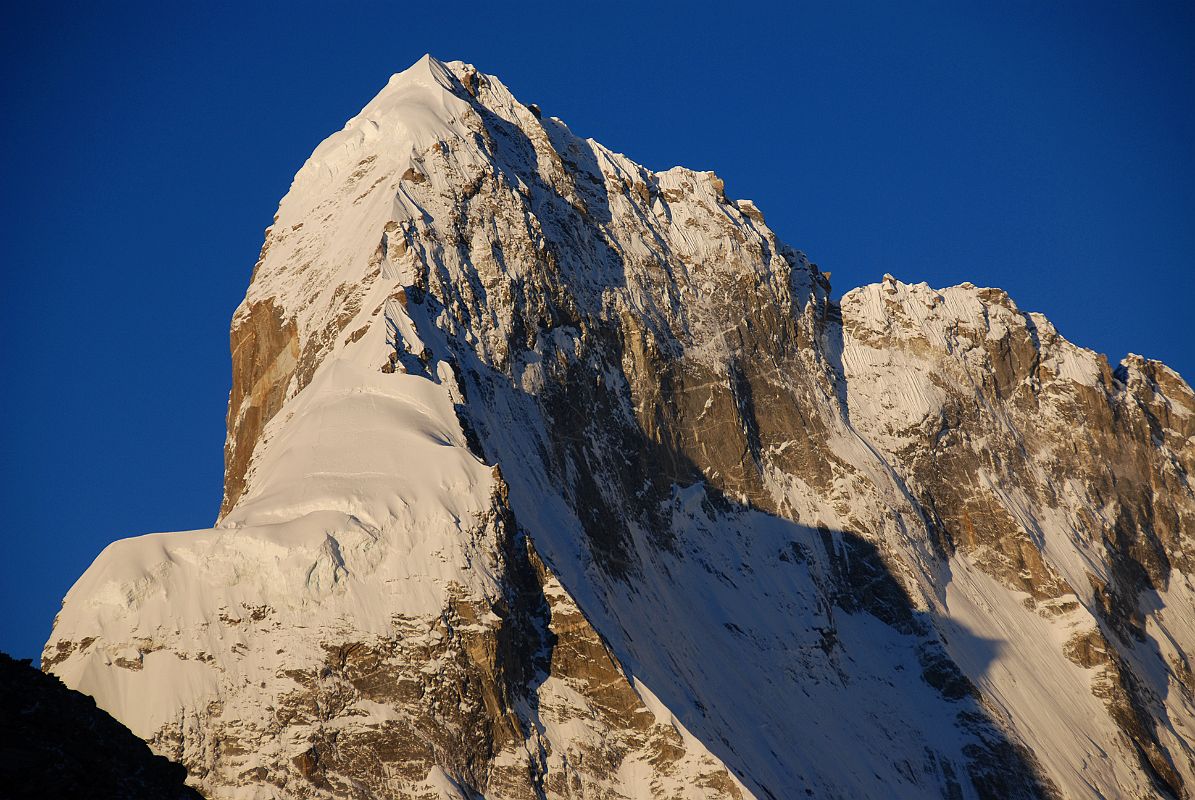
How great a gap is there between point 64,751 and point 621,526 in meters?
93.4

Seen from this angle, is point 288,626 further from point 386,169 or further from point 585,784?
point 386,169

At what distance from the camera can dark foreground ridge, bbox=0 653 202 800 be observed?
51906 millimetres

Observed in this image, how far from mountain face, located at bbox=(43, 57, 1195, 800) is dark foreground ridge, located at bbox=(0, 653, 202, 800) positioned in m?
40.9

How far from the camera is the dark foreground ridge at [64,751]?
51906 millimetres

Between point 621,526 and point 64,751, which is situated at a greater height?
point 621,526

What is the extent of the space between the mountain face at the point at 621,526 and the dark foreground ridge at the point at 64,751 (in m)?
40.9

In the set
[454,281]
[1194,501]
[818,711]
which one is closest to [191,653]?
[454,281]

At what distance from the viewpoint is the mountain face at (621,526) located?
102625mm

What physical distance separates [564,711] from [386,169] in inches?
2473

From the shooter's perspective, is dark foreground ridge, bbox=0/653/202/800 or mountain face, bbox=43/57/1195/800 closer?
dark foreground ridge, bbox=0/653/202/800

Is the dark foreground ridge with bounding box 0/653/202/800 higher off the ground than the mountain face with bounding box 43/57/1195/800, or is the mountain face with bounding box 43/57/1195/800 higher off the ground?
the mountain face with bounding box 43/57/1195/800

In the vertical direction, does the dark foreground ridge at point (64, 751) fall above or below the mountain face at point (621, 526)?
below

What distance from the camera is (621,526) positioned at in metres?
146

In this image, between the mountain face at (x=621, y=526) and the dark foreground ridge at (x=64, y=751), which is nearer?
the dark foreground ridge at (x=64, y=751)
